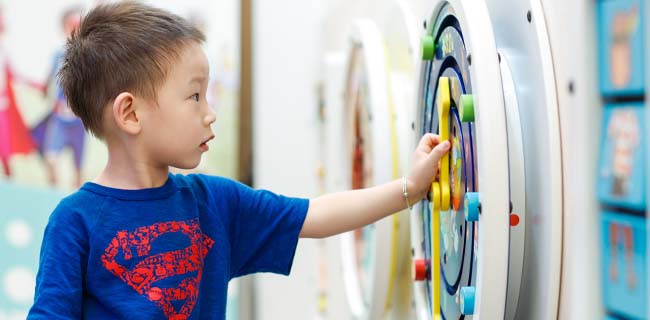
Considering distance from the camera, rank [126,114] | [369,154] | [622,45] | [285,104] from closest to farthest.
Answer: [622,45] → [126,114] → [369,154] → [285,104]

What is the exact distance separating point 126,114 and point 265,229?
8.6 inches

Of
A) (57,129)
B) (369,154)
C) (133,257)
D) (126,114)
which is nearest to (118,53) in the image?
(126,114)

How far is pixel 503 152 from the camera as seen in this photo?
58 cm

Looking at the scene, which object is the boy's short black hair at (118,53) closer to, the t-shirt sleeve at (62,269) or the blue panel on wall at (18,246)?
the t-shirt sleeve at (62,269)

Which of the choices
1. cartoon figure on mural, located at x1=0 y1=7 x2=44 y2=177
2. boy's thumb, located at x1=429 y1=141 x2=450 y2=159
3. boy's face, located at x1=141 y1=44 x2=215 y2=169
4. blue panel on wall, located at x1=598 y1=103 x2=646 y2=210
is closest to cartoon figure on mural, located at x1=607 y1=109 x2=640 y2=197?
blue panel on wall, located at x1=598 y1=103 x2=646 y2=210

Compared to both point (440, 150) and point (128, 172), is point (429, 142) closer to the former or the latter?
point (440, 150)

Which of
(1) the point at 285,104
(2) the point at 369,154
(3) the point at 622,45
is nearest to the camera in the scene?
(3) the point at 622,45

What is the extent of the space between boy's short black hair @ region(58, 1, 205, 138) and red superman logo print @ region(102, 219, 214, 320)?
14cm

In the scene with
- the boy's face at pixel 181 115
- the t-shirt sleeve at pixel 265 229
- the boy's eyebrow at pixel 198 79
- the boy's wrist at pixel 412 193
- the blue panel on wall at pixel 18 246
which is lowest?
the blue panel on wall at pixel 18 246

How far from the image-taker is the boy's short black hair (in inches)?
33.4

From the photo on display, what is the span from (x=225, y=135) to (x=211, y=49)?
0.82ft

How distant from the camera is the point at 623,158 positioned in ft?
1.31

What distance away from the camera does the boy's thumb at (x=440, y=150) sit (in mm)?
744

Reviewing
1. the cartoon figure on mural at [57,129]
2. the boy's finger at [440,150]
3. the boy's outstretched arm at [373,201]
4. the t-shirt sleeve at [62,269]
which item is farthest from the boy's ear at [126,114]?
the cartoon figure on mural at [57,129]
